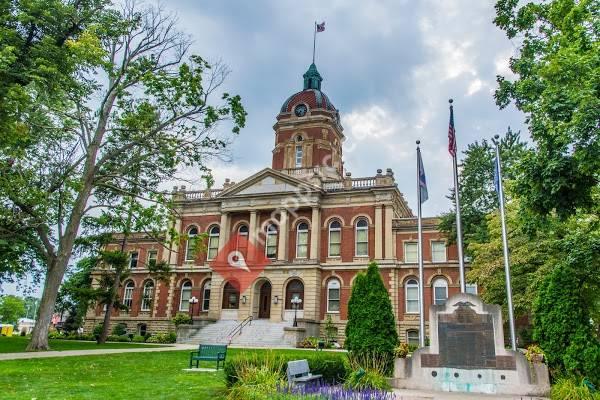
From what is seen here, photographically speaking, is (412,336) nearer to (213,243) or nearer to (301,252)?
(301,252)

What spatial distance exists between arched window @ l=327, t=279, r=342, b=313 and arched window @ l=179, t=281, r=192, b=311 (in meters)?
12.4

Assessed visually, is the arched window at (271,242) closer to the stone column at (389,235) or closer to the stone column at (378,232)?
the stone column at (378,232)

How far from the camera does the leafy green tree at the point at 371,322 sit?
13.7 m

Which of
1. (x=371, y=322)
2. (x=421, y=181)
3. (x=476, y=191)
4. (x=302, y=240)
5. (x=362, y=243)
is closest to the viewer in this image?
(x=371, y=322)

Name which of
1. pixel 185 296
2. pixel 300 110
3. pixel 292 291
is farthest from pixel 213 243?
pixel 300 110

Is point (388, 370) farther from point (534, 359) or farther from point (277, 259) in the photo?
point (277, 259)

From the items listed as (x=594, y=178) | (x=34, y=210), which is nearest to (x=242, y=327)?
(x=34, y=210)

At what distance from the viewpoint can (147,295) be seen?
41.2 metres

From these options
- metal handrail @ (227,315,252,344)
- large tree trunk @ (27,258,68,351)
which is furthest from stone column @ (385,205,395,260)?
large tree trunk @ (27,258,68,351)

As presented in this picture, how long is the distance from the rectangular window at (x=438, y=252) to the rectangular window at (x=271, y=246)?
488 inches

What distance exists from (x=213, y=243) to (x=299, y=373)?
3030cm

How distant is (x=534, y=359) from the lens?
12562 mm

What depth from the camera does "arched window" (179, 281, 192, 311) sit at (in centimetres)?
3947

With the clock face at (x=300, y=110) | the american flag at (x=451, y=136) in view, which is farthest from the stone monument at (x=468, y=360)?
the clock face at (x=300, y=110)
